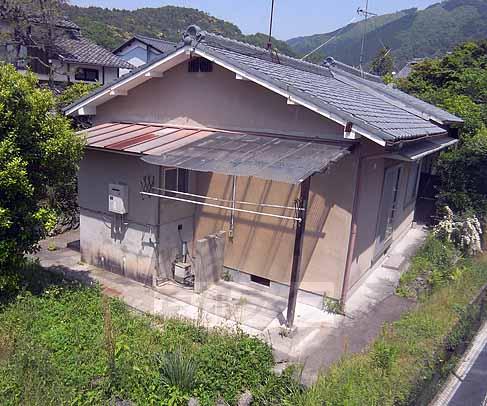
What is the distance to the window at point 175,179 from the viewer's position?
33.5 feet

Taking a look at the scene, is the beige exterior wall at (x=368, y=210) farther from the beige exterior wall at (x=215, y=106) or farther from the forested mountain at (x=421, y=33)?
the forested mountain at (x=421, y=33)

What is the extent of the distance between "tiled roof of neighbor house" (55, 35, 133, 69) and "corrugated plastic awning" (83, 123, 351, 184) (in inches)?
1063

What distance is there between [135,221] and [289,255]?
12.2 ft

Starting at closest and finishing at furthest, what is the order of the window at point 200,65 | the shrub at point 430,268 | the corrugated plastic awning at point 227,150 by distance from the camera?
the corrugated plastic awning at point 227,150 < the window at point 200,65 < the shrub at point 430,268

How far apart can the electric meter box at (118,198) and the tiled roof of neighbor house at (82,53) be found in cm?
2766

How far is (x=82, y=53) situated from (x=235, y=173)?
33418 mm

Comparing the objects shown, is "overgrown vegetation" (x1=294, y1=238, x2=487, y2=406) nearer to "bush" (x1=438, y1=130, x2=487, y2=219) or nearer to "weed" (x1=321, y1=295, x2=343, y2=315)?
"weed" (x1=321, y1=295, x2=343, y2=315)

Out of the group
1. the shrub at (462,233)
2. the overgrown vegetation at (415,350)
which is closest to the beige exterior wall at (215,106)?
the overgrown vegetation at (415,350)

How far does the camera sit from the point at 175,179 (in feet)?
34.4

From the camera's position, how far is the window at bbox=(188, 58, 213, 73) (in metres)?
9.88

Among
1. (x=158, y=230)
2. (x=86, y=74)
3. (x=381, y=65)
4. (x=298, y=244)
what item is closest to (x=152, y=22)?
(x=381, y=65)

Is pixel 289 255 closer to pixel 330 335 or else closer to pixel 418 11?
pixel 330 335

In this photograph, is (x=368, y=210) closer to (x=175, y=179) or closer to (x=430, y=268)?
(x=430, y=268)

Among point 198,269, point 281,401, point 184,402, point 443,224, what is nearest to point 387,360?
point 281,401
